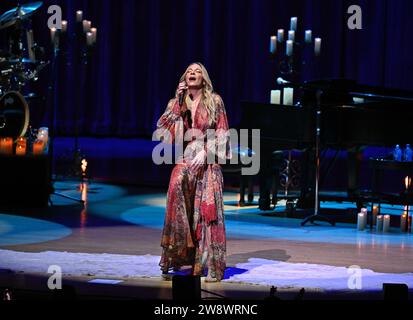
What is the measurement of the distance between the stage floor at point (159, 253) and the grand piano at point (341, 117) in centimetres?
93

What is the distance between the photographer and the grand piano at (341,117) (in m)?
8.59

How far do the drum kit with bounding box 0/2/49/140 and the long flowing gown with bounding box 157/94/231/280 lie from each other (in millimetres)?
Result: 3680

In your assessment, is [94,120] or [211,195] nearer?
[211,195]

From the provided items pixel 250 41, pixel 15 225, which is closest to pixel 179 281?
pixel 15 225

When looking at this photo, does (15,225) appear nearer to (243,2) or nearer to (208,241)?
(208,241)

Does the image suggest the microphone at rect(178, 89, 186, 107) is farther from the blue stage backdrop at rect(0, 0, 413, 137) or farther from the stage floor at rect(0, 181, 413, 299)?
the blue stage backdrop at rect(0, 0, 413, 137)

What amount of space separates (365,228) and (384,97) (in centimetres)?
135

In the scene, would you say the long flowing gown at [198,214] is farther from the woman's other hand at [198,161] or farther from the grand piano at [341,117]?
the grand piano at [341,117]

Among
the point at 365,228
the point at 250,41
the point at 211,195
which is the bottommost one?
the point at 365,228

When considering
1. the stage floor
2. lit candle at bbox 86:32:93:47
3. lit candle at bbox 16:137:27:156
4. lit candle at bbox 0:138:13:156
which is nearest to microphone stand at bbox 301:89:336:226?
the stage floor

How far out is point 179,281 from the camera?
12.1 ft

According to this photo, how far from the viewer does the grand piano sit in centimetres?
859

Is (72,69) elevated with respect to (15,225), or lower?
elevated

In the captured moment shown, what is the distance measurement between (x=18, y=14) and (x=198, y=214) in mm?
4764
